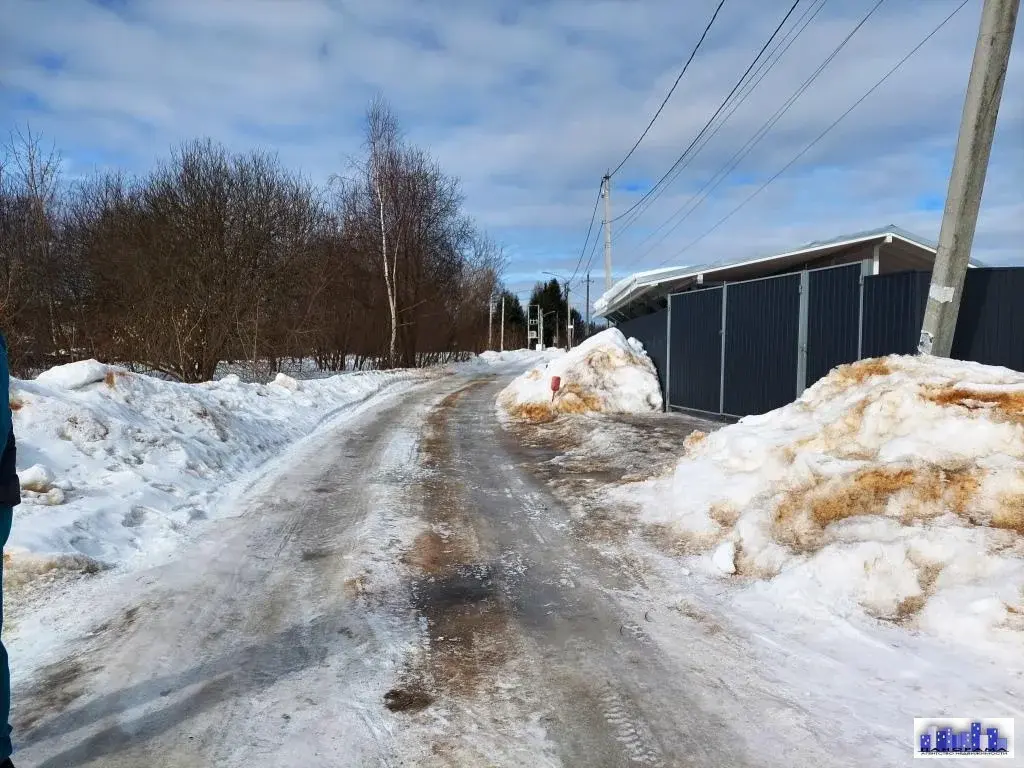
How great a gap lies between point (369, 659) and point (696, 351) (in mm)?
10993

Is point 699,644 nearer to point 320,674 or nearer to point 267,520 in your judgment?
point 320,674

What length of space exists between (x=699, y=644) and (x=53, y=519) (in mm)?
5215

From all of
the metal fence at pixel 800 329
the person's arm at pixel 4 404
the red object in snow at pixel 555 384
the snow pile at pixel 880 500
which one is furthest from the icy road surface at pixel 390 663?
the red object in snow at pixel 555 384

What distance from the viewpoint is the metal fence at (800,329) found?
7582 millimetres

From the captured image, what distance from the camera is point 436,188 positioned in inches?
1428

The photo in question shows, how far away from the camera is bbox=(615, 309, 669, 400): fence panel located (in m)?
15.2

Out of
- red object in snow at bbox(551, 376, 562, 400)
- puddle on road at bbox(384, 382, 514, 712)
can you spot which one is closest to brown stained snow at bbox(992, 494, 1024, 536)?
puddle on road at bbox(384, 382, 514, 712)

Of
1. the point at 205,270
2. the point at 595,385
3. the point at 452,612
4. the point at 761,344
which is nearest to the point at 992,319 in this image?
the point at 761,344

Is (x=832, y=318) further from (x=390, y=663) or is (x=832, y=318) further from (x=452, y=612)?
(x=390, y=663)

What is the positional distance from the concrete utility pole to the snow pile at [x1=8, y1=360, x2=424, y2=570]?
25.8ft

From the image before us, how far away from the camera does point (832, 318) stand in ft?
31.1

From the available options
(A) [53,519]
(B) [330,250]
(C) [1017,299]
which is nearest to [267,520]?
(A) [53,519]

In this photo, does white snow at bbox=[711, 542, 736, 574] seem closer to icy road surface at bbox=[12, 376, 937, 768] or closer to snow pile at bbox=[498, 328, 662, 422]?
icy road surface at bbox=[12, 376, 937, 768]

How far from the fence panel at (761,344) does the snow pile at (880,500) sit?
3.27 m
